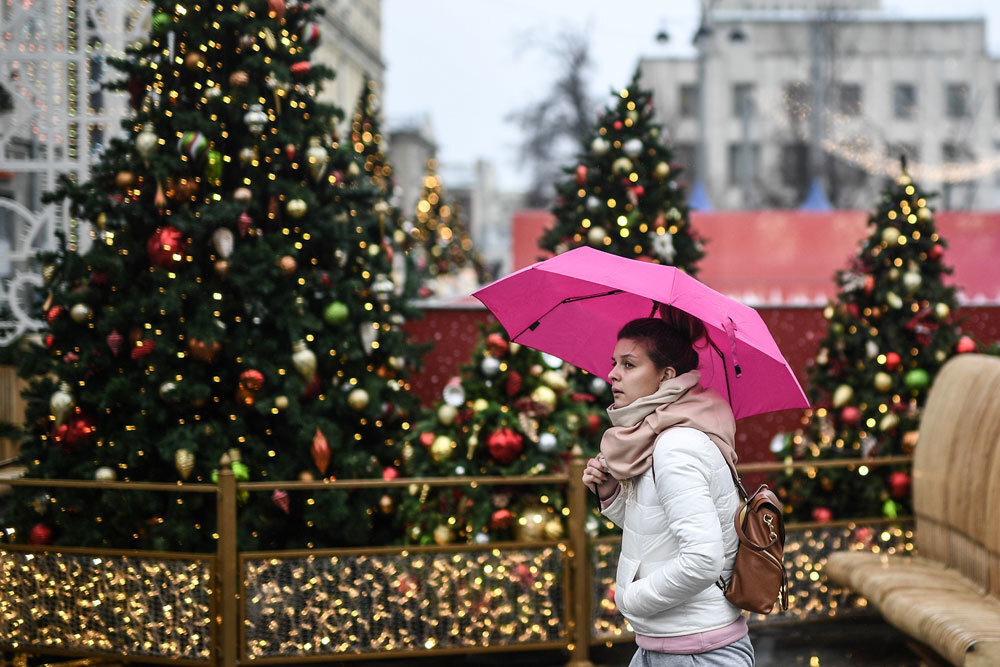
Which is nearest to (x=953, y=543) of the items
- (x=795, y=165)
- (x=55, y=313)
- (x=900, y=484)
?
(x=900, y=484)

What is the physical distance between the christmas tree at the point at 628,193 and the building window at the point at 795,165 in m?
31.9

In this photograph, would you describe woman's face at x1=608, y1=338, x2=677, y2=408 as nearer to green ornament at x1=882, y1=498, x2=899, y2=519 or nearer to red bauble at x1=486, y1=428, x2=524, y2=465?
red bauble at x1=486, y1=428, x2=524, y2=465

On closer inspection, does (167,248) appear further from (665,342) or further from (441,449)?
(665,342)

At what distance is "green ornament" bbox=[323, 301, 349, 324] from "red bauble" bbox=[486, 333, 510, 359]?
105 cm

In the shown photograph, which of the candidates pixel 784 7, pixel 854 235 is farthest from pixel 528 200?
pixel 854 235

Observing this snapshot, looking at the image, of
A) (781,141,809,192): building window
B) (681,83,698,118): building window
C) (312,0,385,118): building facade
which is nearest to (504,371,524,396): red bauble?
(781,141,809,192): building window

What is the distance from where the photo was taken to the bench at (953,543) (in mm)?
4324

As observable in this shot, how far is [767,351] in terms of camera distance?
2721 mm

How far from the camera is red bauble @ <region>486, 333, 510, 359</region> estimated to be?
5945mm

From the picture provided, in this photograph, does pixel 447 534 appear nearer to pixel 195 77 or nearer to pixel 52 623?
pixel 52 623

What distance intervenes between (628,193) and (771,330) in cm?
193

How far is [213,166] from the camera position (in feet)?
19.8

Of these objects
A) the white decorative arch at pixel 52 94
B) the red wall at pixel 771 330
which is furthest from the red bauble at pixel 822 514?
the white decorative arch at pixel 52 94

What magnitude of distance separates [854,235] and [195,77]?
12.8 meters
